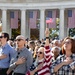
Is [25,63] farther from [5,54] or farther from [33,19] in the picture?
[33,19]

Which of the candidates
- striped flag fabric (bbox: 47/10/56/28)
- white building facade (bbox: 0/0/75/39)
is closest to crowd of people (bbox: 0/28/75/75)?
white building facade (bbox: 0/0/75/39)

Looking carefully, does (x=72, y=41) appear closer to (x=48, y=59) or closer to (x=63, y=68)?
(x=63, y=68)

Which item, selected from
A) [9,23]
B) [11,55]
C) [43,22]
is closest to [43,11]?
[43,22]

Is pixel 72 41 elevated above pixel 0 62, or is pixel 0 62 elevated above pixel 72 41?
pixel 72 41

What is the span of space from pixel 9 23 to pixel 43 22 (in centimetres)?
896

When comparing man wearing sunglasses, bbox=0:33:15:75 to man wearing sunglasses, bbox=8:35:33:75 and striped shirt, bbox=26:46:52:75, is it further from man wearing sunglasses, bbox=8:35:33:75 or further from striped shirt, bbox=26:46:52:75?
striped shirt, bbox=26:46:52:75

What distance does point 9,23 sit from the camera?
230 ft

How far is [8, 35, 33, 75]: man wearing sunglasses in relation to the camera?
11352mm

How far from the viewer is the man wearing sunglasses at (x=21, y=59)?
11352 mm

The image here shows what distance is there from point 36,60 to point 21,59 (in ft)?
2.03

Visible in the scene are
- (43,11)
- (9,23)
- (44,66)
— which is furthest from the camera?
(9,23)

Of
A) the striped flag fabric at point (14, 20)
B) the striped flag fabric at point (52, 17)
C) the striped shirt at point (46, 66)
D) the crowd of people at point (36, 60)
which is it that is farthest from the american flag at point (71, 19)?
the striped shirt at point (46, 66)

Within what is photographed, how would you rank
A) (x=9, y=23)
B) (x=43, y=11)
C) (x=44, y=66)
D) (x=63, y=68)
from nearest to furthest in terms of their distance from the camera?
(x=63, y=68)
(x=44, y=66)
(x=43, y=11)
(x=9, y=23)

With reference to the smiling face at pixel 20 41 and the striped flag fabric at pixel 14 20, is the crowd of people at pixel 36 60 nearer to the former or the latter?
the smiling face at pixel 20 41
